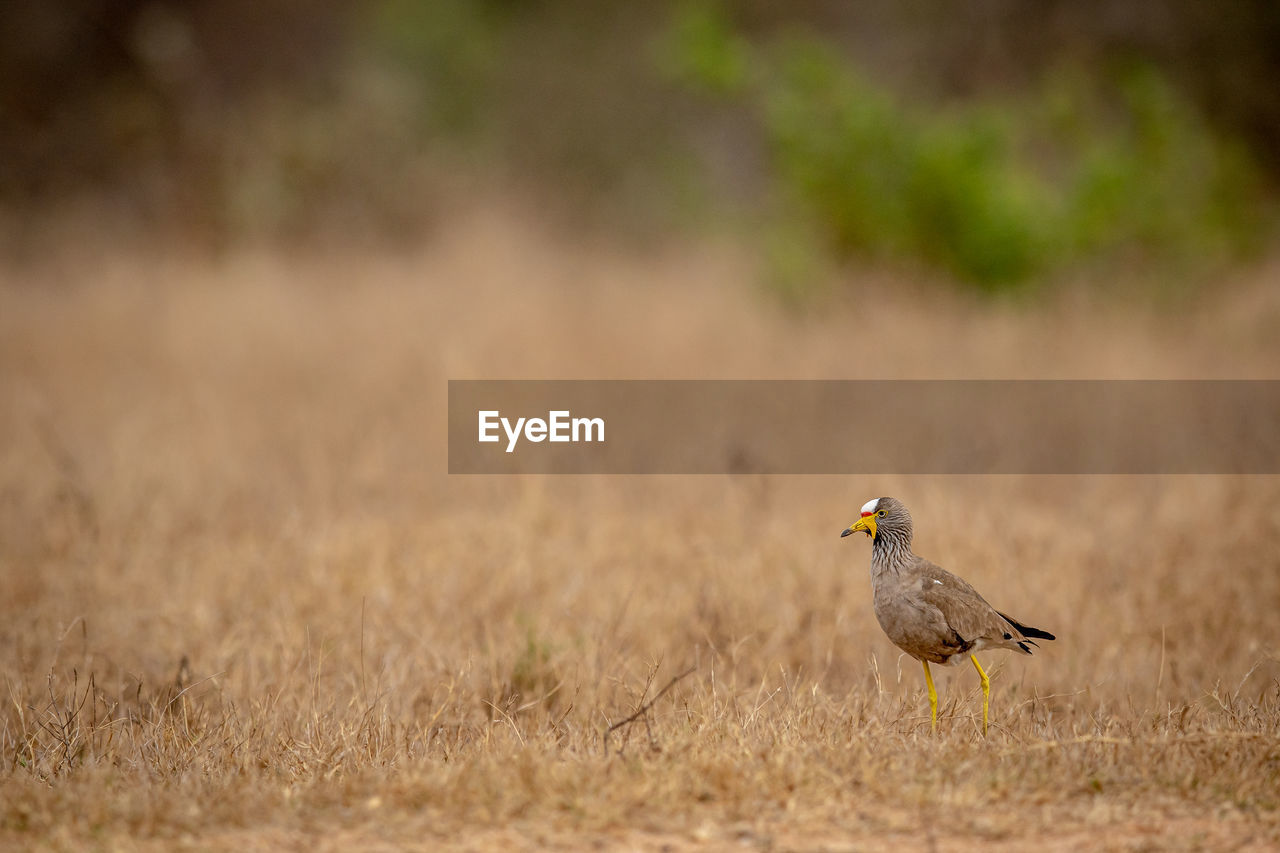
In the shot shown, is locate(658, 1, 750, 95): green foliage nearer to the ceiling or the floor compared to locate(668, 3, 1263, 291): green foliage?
nearer to the ceiling

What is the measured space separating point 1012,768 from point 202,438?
6.21 m

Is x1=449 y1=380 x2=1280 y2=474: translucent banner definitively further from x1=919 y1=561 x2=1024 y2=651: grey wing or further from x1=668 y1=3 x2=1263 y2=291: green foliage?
x1=919 y1=561 x2=1024 y2=651: grey wing

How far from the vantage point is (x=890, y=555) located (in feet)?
12.2

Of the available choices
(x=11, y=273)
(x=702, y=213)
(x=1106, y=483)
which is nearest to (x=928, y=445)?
(x=1106, y=483)

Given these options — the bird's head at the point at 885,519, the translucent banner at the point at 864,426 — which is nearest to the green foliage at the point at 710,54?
the translucent banner at the point at 864,426

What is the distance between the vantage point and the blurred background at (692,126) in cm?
1152

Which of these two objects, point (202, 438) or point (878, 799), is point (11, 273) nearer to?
point (202, 438)

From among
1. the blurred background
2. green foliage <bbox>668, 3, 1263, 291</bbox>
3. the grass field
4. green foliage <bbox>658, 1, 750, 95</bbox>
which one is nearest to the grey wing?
the grass field

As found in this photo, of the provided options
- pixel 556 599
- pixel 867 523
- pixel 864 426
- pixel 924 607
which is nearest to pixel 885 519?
pixel 867 523

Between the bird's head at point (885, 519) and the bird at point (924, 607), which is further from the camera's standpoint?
the bird's head at point (885, 519)

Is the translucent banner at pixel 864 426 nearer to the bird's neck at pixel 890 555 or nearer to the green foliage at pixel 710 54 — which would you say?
the bird's neck at pixel 890 555

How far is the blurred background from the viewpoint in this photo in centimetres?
1152

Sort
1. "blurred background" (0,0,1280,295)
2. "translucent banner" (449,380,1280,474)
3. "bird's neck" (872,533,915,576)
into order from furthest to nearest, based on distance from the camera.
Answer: "blurred background" (0,0,1280,295) < "translucent banner" (449,380,1280,474) < "bird's neck" (872,533,915,576)

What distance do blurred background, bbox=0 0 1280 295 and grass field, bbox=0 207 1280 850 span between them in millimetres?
964
